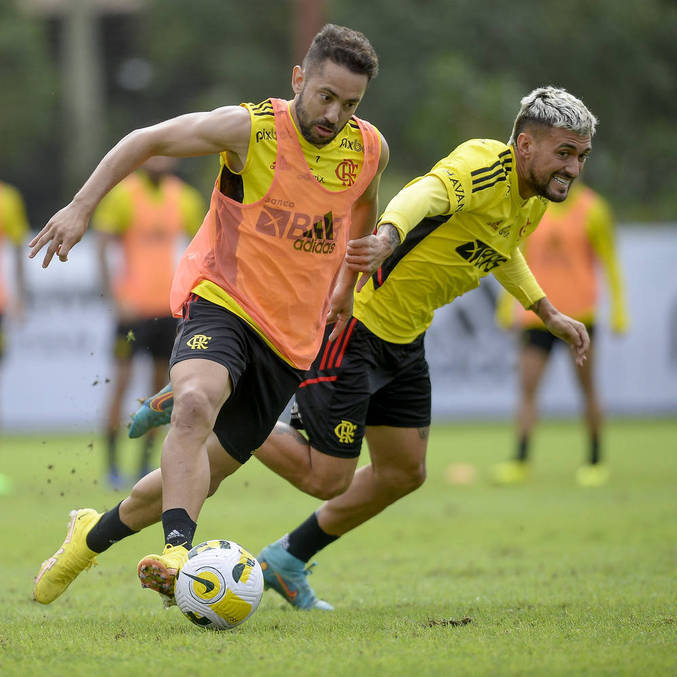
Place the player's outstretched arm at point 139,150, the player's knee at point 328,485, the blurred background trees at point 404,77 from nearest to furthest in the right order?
1. the player's outstretched arm at point 139,150
2. the player's knee at point 328,485
3. the blurred background trees at point 404,77

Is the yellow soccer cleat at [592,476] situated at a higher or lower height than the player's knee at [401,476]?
lower

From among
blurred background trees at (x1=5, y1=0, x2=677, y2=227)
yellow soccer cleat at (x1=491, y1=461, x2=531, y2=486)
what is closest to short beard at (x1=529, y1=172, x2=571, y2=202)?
yellow soccer cleat at (x1=491, y1=461, x2=531, y2=486)

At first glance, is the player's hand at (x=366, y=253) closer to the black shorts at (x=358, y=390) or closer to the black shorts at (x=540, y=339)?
the black shorts at (x=358, y=390)

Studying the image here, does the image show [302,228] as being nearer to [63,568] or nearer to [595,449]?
[63,568]

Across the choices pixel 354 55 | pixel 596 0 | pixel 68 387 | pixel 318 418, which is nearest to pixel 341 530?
pixel 318 418

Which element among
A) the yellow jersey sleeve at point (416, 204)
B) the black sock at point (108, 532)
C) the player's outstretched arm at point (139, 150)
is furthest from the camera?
the black sock at point (108, 532)

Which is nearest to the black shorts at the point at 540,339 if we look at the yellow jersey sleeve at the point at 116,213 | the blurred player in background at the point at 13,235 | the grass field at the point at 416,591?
the grass field at the point at 416,591

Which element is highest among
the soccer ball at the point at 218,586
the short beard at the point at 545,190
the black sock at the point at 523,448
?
the short beard at the point at 545,190

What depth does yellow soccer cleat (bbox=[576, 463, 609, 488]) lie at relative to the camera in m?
9.80

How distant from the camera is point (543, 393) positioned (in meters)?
15.9

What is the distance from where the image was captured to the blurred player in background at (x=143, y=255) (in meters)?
10.0

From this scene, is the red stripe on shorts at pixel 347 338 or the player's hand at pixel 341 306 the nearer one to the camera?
the player's hand at pixel 341 306

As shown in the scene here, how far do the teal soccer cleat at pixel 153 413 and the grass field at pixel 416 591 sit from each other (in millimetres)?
747

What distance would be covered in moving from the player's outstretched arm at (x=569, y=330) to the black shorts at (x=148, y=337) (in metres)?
5.01
